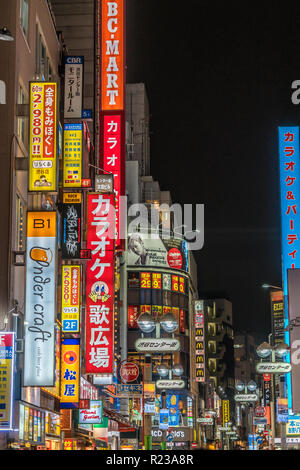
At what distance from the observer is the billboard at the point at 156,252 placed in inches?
3615

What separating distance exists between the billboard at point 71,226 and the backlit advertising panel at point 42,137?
7.33 metres

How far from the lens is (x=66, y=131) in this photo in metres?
32.5

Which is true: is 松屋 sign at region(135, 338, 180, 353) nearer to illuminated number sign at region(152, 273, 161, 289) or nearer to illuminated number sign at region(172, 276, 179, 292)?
illuminated number sign at region(152, 273, 161, 289)

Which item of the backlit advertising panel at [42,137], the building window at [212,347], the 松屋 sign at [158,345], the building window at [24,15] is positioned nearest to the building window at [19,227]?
the backlit advertising panel at [42,137]

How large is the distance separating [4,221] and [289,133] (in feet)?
76.7

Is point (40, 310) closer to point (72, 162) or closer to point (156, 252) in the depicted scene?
point (72, 162)

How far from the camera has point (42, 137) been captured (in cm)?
2431

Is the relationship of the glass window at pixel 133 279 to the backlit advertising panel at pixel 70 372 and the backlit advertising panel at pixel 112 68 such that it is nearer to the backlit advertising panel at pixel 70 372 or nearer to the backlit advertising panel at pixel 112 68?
the backlit advertising panel at pixel 112 68

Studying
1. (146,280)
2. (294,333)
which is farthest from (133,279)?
(294,333)

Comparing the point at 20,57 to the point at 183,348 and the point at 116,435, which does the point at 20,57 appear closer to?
the point at 116,435

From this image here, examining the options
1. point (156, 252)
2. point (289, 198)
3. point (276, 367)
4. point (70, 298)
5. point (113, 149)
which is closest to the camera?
point (276, 367)

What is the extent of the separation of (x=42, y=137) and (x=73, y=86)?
10.4 metres

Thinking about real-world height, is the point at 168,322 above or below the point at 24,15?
below
